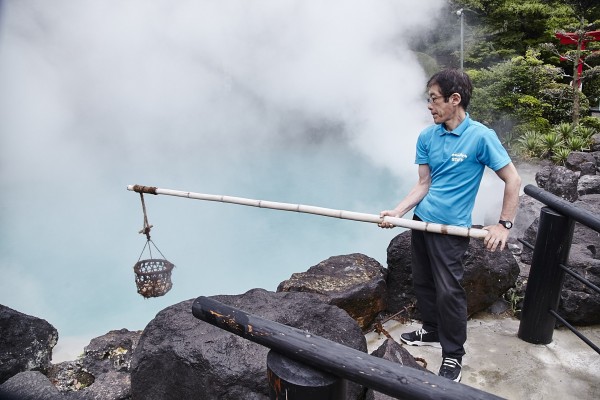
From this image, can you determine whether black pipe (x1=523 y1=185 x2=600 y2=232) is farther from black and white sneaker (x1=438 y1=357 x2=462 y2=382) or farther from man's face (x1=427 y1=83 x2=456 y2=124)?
black and white sneaker (x1=438 y1=357 x2=462 y2=382)

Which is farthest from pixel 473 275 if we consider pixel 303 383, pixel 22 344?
pixel 22 344

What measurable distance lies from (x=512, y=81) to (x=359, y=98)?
15.3 ft

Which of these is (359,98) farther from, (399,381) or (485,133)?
(399,381)

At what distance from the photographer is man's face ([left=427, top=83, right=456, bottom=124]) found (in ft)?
8.41

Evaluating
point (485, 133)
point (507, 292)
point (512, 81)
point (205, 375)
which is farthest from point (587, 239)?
point (512, 81)

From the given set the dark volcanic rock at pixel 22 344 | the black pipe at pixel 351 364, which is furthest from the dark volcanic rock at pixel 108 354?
the black pipe at pixel 351 364

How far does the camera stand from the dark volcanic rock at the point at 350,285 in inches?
135

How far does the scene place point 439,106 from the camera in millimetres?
2590

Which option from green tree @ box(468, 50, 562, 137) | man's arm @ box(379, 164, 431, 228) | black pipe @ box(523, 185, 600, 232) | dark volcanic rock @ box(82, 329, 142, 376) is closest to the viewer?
black pipe @ box(523, 185, 600, 232)

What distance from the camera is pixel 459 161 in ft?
8.41

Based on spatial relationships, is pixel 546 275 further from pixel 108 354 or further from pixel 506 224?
pixel 108 354

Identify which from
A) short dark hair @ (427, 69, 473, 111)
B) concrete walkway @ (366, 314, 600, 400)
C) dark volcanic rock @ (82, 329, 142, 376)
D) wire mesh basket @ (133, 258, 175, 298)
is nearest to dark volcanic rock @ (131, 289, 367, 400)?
concrete walkway @ (366, 314, 600, 400)

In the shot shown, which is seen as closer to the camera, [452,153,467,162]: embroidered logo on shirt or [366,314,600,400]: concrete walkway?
[452,153,467,162]: embroidered logo on shirt

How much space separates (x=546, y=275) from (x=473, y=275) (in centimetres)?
62
